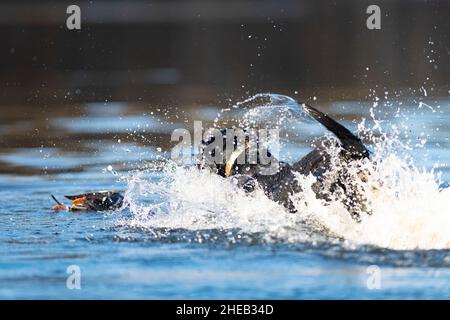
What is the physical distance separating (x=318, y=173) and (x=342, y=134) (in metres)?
0.28

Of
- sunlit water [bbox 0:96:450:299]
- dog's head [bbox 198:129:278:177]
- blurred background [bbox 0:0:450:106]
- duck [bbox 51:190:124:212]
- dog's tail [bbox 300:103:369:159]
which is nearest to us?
sunlit water [bbox 0:96:450:299]

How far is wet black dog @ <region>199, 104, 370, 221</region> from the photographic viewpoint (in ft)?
20.7

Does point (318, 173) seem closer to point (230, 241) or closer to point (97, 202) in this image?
point (230, 241)

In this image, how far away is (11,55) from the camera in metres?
15.9

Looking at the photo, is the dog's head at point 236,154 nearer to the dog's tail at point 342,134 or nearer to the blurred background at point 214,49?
the dog's tail at point 342,134

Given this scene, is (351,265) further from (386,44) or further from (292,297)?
(386,44)

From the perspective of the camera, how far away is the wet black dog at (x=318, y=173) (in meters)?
6.30

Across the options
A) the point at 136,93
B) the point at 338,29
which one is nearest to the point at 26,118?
the point at 136,93

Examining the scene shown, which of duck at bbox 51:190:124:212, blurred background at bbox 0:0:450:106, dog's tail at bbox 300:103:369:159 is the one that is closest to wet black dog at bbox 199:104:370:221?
dog's tail at bbox 300:103:369:159

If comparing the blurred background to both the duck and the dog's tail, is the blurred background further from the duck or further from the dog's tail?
the dog's tail

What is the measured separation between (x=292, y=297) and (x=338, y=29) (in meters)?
11.9

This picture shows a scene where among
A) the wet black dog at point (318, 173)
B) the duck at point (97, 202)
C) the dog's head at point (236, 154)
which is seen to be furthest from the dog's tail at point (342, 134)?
the duck at point (97, 202)

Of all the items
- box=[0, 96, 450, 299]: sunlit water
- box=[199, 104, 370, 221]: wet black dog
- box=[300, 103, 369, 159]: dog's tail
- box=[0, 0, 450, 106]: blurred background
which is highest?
box=[0, 0, 450, 106]: blurred background

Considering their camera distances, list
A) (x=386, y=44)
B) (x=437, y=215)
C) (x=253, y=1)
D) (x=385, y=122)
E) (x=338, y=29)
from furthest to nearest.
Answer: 1. (x=253, y=1)
2. (x=338, y=29)
3. (x=386, y=44)
4. (x=385, y=122)
5. (x=437, y=215)
